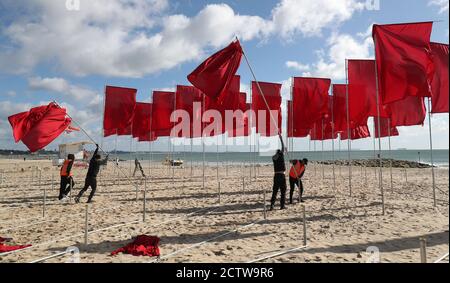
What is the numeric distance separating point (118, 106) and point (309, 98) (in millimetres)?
10321

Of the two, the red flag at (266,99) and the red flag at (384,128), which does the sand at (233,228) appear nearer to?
the red flag at (266,99)

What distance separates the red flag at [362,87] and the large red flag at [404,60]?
3.22m

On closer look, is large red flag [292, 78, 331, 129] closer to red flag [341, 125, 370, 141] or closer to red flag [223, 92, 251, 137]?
red flag [223, 92, 251, 137]

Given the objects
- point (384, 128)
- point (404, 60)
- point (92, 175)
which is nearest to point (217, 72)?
point (404, 60)

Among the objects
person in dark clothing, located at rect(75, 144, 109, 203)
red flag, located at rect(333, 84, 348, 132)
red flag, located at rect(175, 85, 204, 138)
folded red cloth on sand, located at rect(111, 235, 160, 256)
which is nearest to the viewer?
folded red cloth on sand, located at rect(111, 235, 160, 256)

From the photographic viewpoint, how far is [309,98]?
49.1ft

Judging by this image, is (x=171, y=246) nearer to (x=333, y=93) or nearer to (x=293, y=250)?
(x=293, y=250)

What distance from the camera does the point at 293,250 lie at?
645 centimetres

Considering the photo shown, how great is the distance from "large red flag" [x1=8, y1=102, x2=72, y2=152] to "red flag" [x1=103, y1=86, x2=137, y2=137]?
4.46 m

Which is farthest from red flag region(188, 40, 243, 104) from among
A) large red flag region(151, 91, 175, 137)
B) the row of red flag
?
large red flag region(151, 91, 175, 137)

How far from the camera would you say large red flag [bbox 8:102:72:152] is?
1230 cm
